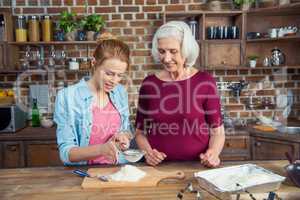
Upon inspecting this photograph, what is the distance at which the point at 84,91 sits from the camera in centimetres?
165

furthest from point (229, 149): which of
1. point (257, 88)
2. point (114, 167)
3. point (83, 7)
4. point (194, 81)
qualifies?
point (83, 7)

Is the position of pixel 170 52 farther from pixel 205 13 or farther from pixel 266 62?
pixel 266 62

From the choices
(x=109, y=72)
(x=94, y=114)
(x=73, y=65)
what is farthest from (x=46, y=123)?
(x=109, y=72)

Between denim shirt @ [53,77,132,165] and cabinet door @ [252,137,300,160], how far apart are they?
5.38ft

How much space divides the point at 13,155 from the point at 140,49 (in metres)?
1.56

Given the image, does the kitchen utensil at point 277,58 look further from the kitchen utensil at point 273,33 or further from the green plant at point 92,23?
the green plant at point 92,23

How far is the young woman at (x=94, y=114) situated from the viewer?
59.8 inches

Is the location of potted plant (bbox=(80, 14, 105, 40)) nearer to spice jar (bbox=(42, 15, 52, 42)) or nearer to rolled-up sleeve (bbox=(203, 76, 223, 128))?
spice jar (bbox=(42, 15, 52, 42))

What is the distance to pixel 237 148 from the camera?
9.75 feet

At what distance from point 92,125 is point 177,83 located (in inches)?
20.9

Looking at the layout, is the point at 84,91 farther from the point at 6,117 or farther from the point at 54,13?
the point at 54,13

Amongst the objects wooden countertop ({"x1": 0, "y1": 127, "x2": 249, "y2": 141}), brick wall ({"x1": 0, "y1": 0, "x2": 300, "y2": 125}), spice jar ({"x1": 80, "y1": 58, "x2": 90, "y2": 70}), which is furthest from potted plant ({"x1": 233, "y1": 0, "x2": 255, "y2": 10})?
spice jar ({"x1": 80, "y1": 58, "x2": 90, "y2": 70})

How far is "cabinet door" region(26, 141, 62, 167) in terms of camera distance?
2893mm

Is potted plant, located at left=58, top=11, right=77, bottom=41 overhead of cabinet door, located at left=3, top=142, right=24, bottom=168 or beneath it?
overhead
